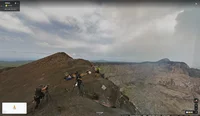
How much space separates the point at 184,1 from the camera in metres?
2.68

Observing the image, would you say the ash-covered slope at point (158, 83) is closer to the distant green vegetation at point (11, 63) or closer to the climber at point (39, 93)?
the climber at point (39, 93)

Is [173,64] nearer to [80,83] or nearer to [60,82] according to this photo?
[80,83]

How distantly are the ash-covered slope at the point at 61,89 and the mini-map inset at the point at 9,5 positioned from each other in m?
0.78

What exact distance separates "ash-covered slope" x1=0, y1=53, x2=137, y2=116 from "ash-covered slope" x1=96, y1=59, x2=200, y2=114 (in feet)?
0.55

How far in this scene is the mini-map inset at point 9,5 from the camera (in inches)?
105

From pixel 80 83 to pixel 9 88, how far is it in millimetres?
989

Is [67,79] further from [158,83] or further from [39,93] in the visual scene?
[158,83]

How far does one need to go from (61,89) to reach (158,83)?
4.68 feet

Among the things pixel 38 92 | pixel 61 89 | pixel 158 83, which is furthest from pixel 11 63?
pixel 158 83

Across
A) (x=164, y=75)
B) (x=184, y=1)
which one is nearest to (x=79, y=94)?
(x=164, y=75)

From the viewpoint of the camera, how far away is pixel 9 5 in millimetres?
2668

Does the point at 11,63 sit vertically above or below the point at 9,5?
below

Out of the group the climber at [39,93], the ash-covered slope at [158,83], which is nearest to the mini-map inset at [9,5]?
the climber at [39,93]

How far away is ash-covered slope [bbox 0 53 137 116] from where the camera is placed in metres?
2.76
